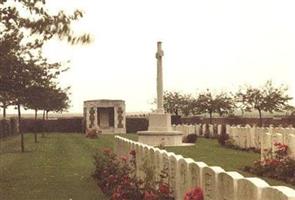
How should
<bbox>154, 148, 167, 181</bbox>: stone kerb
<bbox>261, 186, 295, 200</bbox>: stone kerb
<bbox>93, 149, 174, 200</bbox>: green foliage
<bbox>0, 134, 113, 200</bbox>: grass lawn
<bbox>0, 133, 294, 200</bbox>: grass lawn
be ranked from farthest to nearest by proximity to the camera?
<bbox>0, 133, 294, 200</bbox>: grass lawn, <bbox>0, 134, 113, 200</bbox>: grass lawn, <bbox>154, 148, 167, 181</bbox>: stone kerb, <bbox>93, 149, 174, 200</bbox>: green foliage, <bbox>261, 186, 295, 200</bbox>: stone kerb

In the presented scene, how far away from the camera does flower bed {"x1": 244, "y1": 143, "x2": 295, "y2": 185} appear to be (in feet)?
50.2

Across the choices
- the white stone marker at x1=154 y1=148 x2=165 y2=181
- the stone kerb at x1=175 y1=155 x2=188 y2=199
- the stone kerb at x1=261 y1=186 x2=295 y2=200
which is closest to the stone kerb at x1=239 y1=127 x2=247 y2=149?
the white stone marker at x1=154 y1=148 x2=165 y2=181

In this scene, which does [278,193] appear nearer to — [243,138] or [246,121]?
[243,138]

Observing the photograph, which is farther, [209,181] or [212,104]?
[212,104]

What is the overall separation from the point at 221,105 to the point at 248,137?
2307 centimetres

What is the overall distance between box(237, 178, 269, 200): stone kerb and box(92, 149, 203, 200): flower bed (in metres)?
0.75

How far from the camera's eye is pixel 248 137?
26.6 m

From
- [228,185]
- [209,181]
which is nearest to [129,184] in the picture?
[209,181]

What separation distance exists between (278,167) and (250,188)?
33.9 feet

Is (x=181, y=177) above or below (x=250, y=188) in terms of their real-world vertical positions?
below

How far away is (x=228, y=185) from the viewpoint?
6.39 meters

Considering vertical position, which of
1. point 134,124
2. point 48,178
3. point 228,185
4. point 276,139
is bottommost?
point 48,178

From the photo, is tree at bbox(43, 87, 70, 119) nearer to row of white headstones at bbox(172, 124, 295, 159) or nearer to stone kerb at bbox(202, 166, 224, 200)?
row of white headstones at bbox(172, 124, 295, 159)

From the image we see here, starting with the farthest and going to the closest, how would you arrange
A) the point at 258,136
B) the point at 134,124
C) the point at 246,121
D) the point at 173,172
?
the point at 134,124
the point at 246,121
the point at 258,136
the point at 173,172
